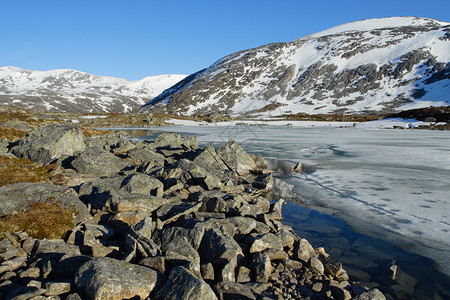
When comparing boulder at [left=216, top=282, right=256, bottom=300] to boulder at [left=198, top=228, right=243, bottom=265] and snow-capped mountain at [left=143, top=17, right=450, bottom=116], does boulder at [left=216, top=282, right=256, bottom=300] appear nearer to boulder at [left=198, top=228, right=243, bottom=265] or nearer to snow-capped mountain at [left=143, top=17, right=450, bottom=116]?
boulder at [left=198, top=228, right=243, bottom=265]

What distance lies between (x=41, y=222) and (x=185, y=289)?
499 cm

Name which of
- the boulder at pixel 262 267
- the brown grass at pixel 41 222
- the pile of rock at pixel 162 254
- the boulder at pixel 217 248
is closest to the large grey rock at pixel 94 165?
the pile of rock at pixel 162 254

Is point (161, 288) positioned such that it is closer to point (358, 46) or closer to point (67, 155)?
point (67, 155)

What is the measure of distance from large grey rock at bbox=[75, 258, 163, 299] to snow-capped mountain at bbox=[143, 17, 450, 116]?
135 m

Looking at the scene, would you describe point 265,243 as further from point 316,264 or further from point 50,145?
point 50,145

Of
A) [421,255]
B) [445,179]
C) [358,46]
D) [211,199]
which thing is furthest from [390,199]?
[358,46]

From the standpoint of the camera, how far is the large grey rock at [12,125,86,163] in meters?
15.9

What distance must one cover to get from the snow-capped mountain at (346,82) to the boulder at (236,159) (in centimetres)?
12038

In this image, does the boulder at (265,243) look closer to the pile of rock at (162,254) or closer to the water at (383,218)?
the pile of rock at (162,254)

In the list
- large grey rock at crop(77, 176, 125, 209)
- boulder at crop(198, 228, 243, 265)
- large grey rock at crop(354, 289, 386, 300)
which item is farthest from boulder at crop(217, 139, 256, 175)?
large grey rock at crop(354, 289, 386, 300)

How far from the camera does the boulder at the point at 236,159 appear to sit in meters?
17.7

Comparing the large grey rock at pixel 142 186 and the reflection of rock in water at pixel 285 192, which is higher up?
the large grey rock at pixel 142 186

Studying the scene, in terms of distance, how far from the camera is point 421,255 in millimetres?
7078

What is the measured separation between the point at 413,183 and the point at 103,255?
14.2 meters
